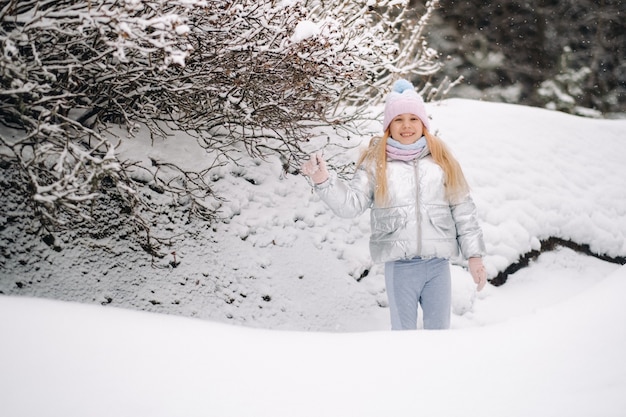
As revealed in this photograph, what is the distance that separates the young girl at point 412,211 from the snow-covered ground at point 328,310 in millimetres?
949

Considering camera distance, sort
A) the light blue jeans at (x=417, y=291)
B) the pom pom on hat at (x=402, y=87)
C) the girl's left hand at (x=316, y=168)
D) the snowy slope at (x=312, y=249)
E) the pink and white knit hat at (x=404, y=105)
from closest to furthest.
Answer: the girl's left hand at (x=316, y=168)
the light blue jeans at (x=417, y=291)
the pink and white knit hat at (x=404, y=105)
the pom pom on hat at (x=402, y=87)
the snowy slope at (x=312, y=249)

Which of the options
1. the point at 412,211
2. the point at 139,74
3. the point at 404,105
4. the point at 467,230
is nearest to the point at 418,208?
the point at 412,211

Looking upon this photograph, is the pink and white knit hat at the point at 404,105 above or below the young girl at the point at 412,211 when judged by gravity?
above

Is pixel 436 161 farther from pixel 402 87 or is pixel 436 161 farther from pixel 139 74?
pixel 139 74

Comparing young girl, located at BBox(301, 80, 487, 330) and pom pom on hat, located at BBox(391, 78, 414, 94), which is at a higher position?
pom pom on hat, located at BBox(391, 78, 414, 94)

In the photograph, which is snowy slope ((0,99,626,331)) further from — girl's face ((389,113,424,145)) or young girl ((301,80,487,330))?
girl's face ((389,113,424,145))

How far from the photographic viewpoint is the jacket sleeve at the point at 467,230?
308 centimetres

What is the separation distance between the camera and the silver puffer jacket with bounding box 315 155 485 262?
305 cm

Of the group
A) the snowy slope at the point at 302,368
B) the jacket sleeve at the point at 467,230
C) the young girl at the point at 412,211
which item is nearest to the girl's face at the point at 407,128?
Answer: the young girl at the point at 412,211

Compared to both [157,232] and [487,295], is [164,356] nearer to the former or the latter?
[157,232]

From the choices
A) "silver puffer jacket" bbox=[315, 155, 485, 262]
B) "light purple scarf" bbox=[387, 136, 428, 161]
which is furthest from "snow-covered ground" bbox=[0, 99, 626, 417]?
"light purple scarf" bbox=[387, 136, 428, 161]

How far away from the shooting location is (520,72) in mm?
13750

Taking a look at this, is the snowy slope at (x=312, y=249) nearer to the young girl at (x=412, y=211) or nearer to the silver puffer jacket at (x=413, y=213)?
the young girl at (x=412, y=211)

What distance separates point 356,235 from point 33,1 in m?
2.88
